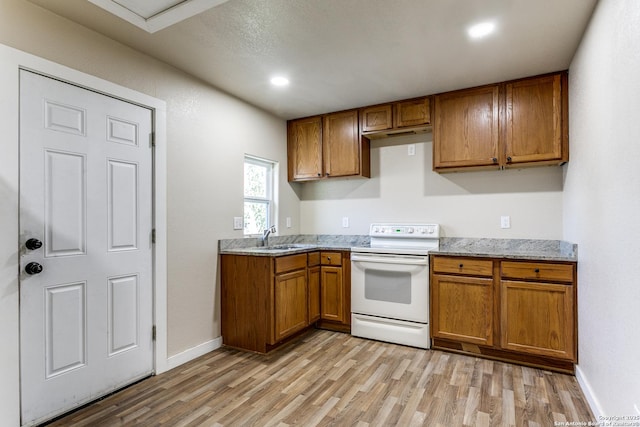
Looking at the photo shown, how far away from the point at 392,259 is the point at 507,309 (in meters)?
1.05

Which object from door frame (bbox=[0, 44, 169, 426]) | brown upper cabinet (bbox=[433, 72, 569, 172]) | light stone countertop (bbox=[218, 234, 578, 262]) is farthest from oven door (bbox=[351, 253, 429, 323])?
door frame (bbox=[0, 44, 169, 426])

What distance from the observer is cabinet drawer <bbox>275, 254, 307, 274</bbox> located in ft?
9.91

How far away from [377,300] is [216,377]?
164 centimetres

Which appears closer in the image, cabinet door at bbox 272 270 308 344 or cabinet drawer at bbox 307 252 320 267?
cabinet door at bbox 272 270 308 344

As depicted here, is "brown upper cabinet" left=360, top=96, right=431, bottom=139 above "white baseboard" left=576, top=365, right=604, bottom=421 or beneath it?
above

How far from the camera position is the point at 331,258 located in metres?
3.66

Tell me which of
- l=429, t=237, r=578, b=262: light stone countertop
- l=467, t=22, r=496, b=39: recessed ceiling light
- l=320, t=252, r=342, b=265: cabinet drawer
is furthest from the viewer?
l=320, t=252, r=342, b=265: cabinet drawer

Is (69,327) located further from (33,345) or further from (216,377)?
(216,377)

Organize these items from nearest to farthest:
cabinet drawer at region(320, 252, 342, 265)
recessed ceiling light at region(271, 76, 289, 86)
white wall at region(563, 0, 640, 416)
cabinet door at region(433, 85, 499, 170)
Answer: white wall at region(563, 0, 640, 416) < recessed ceiling light at region(271, 76, 289, 86) < cabinet door at region(433, 85, 499, 170) < cabinet drawer at region(320, 252, 342, 265)

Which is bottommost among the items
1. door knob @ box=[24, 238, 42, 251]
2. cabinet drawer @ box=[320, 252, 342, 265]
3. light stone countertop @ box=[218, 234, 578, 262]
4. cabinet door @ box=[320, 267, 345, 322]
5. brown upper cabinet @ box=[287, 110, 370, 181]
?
cabinet door @ box=[320, 267, 345, 322]

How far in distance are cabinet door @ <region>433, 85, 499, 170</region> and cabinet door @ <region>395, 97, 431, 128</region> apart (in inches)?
3.9

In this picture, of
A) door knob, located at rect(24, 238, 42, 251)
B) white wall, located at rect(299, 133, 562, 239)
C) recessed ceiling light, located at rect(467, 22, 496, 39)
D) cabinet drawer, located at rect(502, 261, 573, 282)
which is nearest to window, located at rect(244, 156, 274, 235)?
white wall, located at rect(299, 133, 562, 239)

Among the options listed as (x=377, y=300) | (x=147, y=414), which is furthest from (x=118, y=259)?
(x=377, y=300)

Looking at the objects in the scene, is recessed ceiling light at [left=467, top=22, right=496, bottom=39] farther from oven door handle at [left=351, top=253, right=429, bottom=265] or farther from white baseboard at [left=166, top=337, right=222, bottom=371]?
white baseboard at [left=166, top=337, right=222, bottom=371]
